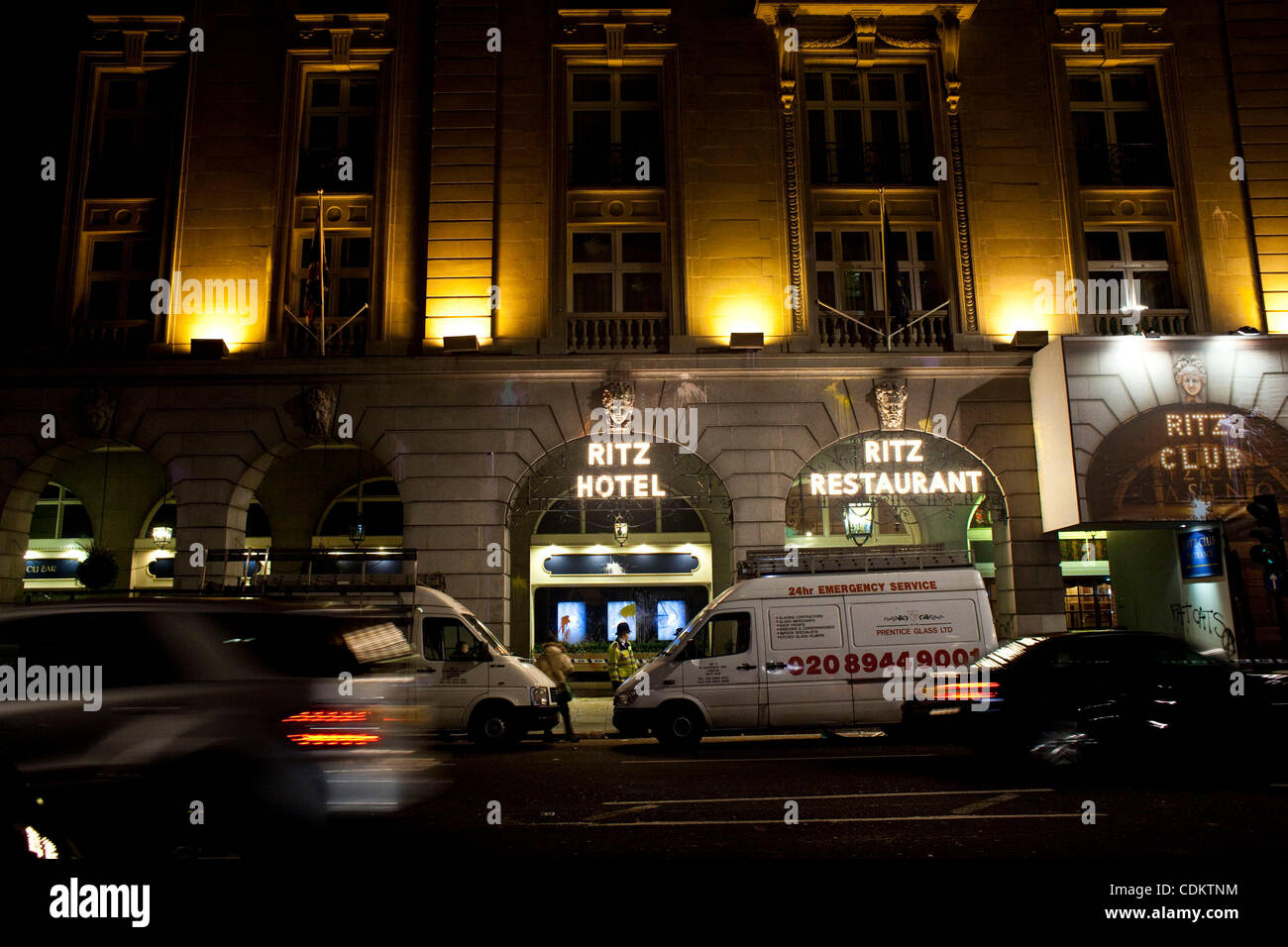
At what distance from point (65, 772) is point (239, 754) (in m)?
1.26

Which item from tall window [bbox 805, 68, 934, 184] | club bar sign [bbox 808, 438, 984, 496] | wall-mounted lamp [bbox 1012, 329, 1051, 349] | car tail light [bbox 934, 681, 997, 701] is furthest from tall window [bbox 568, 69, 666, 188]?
car tail light [bbox 934, 681, 997, 701]

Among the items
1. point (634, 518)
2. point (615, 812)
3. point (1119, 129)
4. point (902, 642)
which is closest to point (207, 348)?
point (634, 518)

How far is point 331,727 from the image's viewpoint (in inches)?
259

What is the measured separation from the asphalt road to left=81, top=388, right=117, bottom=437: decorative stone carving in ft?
39.5

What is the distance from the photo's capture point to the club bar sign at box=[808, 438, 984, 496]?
17844mm

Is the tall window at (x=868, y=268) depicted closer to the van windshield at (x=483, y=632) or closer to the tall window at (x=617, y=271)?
the tall window at (x=617, y=271)

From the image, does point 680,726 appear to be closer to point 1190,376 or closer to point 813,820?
point 813,820

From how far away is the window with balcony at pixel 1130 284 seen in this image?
18594 millimetres

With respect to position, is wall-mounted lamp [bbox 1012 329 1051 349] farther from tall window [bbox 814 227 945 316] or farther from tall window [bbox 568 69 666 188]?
tall window [bbox 568 69 666 188]

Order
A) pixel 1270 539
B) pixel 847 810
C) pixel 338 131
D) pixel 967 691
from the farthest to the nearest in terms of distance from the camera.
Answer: pixel 338 131 < pixel 1270 539 < pixel 967 691 < pixel 847 810

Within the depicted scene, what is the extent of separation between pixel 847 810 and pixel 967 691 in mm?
2992
